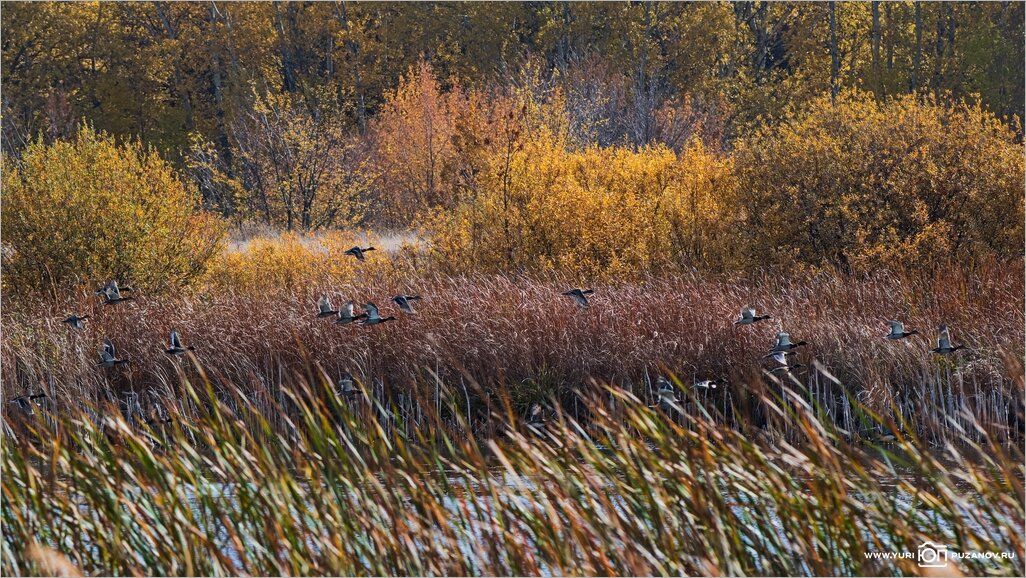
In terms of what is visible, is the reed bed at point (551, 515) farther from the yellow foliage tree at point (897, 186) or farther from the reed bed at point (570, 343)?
the yellow foliage tree at point (897, 186)

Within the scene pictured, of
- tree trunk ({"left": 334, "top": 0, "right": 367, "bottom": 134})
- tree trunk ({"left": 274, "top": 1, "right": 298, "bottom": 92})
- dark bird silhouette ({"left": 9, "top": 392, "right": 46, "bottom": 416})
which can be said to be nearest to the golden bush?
dark bird silhouette ({"left": 9, "top": 392, "right": 46, "bottom": 416})

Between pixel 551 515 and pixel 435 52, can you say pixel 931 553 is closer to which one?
pixel 551 515

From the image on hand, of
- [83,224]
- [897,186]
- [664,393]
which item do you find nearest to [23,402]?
[664,393]

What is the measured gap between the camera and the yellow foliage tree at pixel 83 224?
48.1 ft

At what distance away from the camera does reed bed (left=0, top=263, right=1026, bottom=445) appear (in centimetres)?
970

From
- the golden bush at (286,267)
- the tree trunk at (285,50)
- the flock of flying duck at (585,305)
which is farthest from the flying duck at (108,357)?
the tree trunk at (285,50)

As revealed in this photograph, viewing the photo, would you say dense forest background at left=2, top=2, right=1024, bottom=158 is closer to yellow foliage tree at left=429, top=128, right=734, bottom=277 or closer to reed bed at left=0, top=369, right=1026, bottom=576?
yellow foliage tree at left=429, top=128, right=734, bottom=277

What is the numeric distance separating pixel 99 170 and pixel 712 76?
75.2 feet

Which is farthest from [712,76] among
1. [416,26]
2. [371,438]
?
[371,438]

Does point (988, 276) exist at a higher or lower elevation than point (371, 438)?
lower

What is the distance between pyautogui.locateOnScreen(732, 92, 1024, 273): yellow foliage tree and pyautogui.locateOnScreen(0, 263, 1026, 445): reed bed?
180 cm

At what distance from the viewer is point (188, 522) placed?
4.46 metres

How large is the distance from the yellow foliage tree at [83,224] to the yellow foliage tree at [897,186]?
24.5 ft

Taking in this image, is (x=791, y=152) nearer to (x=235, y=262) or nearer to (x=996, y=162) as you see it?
(x=996, y=162)
